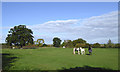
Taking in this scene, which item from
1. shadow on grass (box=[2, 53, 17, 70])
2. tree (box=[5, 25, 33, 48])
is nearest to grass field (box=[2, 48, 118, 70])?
shadow on grass (box=[2, 53, 17, 70])

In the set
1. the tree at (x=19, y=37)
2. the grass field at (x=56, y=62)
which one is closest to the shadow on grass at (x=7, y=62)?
the grass field at (x=56, y=62)

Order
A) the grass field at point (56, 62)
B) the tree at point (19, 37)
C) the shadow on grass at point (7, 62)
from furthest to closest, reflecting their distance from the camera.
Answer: the tree at point (19, 37), the grass field at point (56, 62), the shadow on grass at point (7, 62)

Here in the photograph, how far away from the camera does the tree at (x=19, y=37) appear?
2517 inches

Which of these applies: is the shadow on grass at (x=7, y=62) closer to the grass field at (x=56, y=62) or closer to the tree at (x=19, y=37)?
the grass field at (x=56, y=62)

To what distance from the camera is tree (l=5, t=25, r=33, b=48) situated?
6394cm

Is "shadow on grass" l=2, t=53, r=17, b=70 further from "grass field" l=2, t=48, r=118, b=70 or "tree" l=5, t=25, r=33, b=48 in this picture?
"tree" l=5, t=25, r=33, b=48

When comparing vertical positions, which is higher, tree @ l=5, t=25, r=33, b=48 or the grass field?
tree @ l=5, t=25, r=33, b=48

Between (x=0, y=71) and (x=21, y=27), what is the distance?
59.1 m

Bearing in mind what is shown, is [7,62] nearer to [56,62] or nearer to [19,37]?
[56,62]

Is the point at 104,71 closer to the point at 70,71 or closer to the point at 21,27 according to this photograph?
the point at 70,71

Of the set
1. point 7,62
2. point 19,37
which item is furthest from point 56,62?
point 19,37

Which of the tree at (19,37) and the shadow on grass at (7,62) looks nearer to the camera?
the shadow on grass at (7,62)

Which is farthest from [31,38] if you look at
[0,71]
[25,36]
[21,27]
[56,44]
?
[0,71]

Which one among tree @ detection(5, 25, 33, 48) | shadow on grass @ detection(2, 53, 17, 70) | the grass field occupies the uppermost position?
tree @ detection(5, 25, 33, 48)
